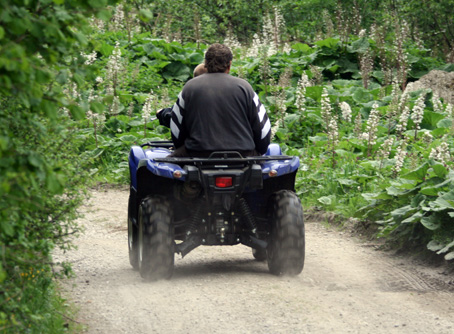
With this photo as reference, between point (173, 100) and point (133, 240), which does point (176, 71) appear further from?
point (133, 240)

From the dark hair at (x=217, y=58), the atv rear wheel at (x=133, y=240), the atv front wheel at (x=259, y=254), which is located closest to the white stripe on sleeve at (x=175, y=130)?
the dark hair at (x=217, y=58)

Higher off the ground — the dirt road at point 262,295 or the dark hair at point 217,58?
the dark hair at point 217,58

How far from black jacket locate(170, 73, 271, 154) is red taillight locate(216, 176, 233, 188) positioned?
0.32m

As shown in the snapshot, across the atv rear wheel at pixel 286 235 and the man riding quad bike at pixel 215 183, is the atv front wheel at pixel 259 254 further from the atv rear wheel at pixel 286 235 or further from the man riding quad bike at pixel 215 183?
the atv rear wheel at pixel 286 235

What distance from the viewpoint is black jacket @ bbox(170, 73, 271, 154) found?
20.7 feet

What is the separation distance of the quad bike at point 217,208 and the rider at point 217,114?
5.8 inches

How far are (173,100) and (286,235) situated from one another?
28.2 ft

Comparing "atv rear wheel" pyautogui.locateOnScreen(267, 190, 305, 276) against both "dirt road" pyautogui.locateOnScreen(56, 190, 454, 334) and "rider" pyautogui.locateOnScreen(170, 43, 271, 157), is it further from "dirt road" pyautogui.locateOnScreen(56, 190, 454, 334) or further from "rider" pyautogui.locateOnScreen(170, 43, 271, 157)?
"rider" pyautogui.locateOnScreen(170, 43, 271, 157)

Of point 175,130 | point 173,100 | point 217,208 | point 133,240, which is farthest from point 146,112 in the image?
point 217,208

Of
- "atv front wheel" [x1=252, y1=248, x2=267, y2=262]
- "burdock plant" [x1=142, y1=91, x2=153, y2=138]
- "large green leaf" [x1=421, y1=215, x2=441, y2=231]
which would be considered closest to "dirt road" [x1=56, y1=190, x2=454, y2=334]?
"atv front wheel" [x1=252, y1=248, x2=267, y2=262]

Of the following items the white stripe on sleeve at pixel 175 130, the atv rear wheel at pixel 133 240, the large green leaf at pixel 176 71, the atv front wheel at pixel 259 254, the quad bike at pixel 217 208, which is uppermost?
the large green leaf at pixel 176 71

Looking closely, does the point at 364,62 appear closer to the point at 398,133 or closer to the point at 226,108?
the point at 398,133

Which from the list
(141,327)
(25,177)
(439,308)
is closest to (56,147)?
(141,327)

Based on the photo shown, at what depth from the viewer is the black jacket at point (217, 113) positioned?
20.7 feet
